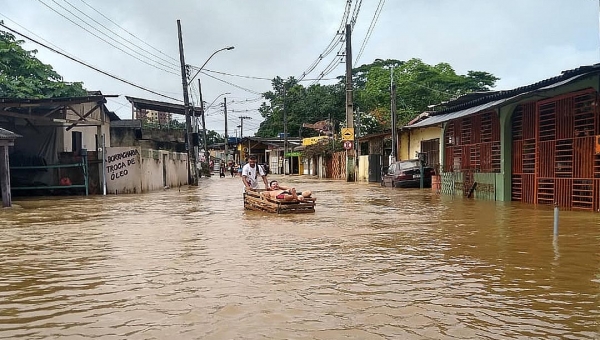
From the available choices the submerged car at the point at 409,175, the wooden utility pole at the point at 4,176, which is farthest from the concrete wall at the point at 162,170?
the submerged car at the point at 409,175

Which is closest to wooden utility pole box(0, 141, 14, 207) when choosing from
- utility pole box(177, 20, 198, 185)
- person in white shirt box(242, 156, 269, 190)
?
person in white shirt box(242, 156, 269, 190)

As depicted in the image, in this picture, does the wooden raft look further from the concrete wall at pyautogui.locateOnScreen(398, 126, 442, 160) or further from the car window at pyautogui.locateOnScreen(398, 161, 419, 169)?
the concrete wall at pyautogui.locateOnScreen(398, 126, 442, 160)

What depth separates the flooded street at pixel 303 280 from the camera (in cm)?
421

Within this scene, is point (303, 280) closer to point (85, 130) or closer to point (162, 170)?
point (162, 170)

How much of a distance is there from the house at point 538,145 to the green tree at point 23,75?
24.3 meters

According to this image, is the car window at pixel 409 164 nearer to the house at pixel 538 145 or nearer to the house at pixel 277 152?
the house at pixel 538 145

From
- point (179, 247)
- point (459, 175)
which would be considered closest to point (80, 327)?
point (179, 247)

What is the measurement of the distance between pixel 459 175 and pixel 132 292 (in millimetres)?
15932

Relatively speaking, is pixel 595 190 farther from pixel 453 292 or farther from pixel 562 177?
pixel 453 292

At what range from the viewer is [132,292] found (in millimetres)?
5328

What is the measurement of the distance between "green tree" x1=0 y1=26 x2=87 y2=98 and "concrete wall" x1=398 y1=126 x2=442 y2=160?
2219cm

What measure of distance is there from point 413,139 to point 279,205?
828 inches

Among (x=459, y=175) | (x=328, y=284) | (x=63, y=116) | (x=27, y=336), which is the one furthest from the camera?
(x=63, y=116)

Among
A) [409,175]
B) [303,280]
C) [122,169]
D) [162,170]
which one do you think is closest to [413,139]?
[409,175]
